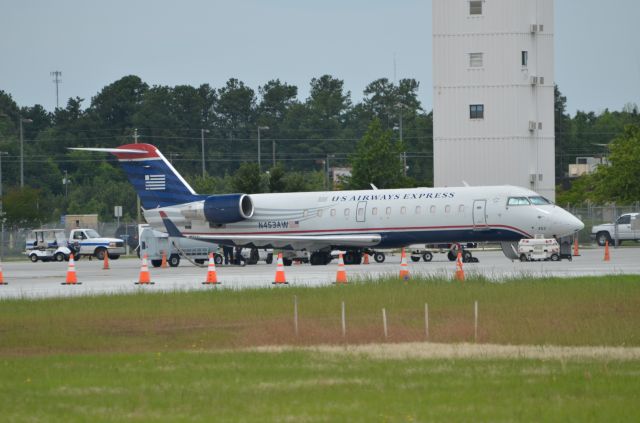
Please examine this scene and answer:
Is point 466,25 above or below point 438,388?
above

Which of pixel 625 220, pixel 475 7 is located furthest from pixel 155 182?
pixel 625 220

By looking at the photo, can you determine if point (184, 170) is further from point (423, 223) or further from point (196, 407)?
point (196, 407)

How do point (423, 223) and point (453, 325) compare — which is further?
point (423, 223)

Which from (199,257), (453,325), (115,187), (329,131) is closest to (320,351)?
(453,325)

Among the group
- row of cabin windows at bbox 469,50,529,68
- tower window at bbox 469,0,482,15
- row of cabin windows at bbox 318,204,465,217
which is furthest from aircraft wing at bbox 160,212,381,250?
tower window at bbox 469,0,482,15

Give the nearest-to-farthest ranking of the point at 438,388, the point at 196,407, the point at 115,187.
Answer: the point at 196,407 < the point at 438,388 < the point at 115,187

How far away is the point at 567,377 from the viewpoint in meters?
13.3

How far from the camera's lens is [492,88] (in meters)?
64.0

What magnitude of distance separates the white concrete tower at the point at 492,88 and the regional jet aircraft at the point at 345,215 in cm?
2138

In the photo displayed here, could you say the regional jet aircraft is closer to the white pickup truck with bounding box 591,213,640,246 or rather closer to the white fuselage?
the white fuselage

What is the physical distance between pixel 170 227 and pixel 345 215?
283 inches

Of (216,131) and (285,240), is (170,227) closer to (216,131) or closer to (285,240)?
(285,240)

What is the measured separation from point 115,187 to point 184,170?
14464mm

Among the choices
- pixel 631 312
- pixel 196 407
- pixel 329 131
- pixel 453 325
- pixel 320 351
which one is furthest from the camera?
pixel 329 131
